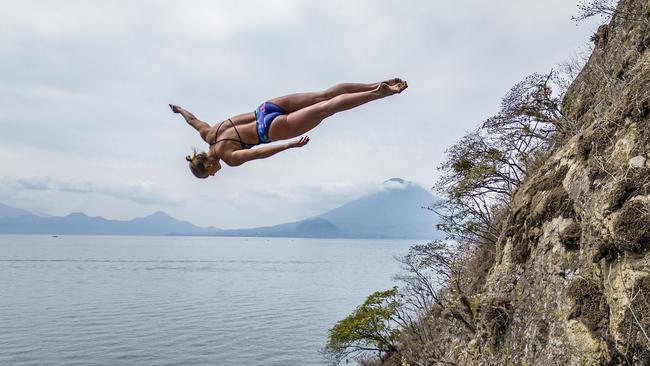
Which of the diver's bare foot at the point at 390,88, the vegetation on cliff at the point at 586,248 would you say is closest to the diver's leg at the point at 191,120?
the diver's bare foot at the point at 390,88

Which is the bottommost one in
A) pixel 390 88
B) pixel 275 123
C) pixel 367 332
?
pixel 367 332

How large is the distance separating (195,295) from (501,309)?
182 ft

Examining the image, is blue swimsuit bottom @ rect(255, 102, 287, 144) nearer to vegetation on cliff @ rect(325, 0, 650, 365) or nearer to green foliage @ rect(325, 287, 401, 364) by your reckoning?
vegetation on cliff @ rect(325, 0, 650, 365)

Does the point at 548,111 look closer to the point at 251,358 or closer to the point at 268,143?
the point at 268,143

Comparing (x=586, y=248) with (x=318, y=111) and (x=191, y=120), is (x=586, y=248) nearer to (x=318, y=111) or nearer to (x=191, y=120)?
(x=318, y=111)

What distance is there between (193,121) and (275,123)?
1.21 meters

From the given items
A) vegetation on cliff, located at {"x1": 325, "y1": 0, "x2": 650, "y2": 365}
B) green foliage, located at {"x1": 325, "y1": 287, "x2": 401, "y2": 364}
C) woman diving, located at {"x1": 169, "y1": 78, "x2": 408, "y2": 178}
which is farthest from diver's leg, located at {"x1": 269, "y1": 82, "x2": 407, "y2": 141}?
green foliage, located at {"x1": 325, "y1": 287, "x2": 401, "y2": 364}

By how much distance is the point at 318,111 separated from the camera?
13.0 ft

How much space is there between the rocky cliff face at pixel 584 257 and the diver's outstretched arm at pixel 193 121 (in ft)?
14.5

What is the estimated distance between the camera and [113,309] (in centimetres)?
4591

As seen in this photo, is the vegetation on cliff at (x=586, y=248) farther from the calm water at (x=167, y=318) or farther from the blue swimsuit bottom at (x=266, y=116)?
the calm water at (x=167, y=318)

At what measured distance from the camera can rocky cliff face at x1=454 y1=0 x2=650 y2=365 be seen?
4.36 m

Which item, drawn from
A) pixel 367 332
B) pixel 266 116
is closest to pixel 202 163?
pixel 266 116

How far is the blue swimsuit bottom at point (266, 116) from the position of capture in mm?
4281
